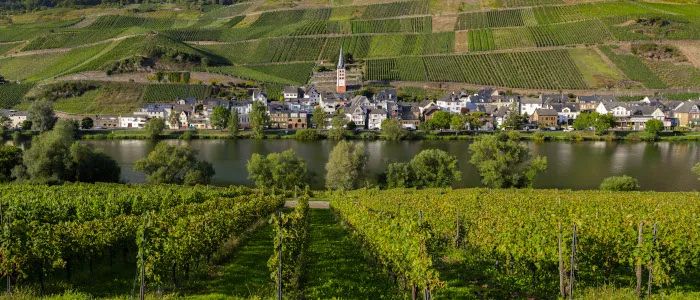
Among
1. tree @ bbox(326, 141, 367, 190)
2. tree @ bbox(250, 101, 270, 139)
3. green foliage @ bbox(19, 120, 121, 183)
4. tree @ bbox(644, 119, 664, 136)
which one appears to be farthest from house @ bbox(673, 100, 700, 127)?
green foliage @ bbox(19, 120, 121, 183)

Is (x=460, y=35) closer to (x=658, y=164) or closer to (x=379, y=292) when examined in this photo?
(x=658, y=164)

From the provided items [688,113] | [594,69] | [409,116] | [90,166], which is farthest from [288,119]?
[688,113]

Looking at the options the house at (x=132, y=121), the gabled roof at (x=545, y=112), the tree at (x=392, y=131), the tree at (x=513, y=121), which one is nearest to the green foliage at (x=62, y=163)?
the tree at (x=392, y=131)

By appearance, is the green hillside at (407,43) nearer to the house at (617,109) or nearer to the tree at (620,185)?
the house at (617,109)

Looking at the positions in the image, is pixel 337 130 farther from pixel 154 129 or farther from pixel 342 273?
pixel 342 273

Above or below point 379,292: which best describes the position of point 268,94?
above

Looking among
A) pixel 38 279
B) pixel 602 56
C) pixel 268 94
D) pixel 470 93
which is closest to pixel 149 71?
pixel 268 94

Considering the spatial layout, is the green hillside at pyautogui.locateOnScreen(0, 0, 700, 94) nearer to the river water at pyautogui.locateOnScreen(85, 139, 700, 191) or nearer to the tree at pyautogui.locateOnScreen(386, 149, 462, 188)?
the river water at pyautogui.locateOnScreen(85, 139, 700, 191)
